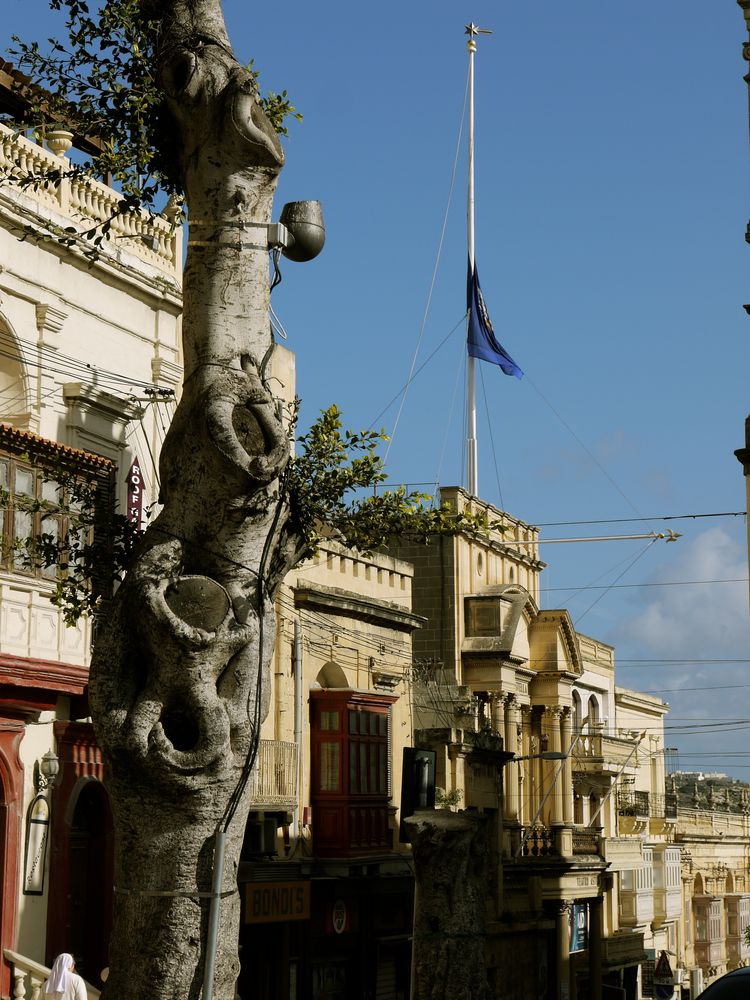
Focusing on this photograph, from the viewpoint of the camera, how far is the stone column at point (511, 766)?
129 feet

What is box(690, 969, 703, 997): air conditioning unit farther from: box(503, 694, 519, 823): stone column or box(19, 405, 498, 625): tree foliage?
box(19, 405, 498, 625): tree foliage

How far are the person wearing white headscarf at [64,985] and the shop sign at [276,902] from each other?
8116 millimetres

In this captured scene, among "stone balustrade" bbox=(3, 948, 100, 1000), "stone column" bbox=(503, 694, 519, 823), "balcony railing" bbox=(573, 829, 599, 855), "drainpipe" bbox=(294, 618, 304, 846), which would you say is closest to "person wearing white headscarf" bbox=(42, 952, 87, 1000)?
"stone balustrade" bbox=(3, 948, 100, 1000)

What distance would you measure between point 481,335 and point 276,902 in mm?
18490

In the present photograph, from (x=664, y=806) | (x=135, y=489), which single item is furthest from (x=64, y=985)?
(x=664, y=806)

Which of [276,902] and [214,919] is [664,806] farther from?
[214,919]

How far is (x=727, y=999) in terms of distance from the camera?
40.9 ft

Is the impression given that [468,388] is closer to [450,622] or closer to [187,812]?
[450,622]

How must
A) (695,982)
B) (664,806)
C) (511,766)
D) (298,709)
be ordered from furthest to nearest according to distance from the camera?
(695,982), (664,806), (511,766), (298,709)

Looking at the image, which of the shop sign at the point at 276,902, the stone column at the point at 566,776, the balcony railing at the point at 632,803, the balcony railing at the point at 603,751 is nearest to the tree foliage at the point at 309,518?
the shop sign at the point at 276,902

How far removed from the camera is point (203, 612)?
8938 mm

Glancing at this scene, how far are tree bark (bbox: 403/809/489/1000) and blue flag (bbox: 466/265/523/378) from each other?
23323mm

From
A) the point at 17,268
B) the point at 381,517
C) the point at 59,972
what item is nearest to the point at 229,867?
the point at 381,517

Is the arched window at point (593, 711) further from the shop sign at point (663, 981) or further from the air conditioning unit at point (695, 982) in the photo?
the air conditioning unit at point (695, 982)
